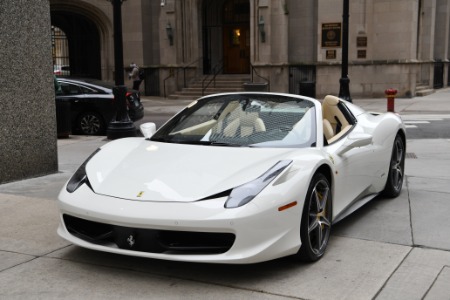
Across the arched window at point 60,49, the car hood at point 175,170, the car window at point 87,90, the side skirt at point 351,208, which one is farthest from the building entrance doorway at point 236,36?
the car hood at point 175,170

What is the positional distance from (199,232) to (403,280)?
1.52 metres

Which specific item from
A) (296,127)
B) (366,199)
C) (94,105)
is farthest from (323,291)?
(94,105)

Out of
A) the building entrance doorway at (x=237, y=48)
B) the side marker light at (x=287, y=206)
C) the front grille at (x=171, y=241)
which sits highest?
the building entrance doorway at (x=237, y=48)

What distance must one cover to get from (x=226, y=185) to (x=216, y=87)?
22.9 metres

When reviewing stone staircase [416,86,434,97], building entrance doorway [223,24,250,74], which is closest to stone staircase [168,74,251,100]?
building entrance doorway [223,24,250,74]

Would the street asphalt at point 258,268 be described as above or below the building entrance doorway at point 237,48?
below

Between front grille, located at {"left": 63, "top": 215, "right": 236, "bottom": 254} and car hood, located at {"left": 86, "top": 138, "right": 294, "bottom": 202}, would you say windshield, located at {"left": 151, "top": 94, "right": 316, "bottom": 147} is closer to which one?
car hood, located at {"left": 86, "top": 138, "right": 294, "bottom": 202}

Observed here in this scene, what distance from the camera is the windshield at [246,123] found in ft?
16.1

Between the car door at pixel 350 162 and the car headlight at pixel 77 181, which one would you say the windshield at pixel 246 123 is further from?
the car headlight at pixel 77 181

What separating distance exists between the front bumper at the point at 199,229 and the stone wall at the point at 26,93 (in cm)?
383

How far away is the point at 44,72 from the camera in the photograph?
309 inches

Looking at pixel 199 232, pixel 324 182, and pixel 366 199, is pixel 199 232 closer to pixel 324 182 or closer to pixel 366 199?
pixel 324 182

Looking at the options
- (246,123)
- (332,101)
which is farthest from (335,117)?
(246,123)

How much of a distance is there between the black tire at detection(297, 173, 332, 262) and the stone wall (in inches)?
179
